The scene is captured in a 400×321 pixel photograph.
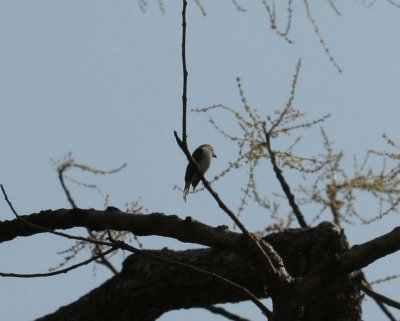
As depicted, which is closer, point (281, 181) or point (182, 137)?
point (182, 137)

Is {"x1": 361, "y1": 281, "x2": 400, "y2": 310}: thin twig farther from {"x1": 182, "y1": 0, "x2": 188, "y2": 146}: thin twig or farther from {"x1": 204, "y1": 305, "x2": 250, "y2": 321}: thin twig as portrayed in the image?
{"x1": 182, "y1": 0, "x2": 188, "y2": 146}: thin twig

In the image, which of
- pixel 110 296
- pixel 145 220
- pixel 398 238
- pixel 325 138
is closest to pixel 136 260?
pixel 110 296

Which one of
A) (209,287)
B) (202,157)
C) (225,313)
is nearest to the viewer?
(209,287)

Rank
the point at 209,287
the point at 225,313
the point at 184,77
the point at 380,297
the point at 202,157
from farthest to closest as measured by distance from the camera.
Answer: the point at 202,157 < the point at 225,313 < the point at 380,297 < the point at 209,287 < the point at 184,77

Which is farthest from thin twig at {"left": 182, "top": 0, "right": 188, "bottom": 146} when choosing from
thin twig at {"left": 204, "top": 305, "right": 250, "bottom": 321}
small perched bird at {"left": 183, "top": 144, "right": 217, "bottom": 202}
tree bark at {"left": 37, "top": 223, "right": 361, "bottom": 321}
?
small perched bird at {"left": 183, "top": 144, "right": 217, "bottom": 202}

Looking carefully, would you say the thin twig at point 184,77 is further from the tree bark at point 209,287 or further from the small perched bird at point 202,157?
the small perched bird at point 202,157

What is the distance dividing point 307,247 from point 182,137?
1.46 meters

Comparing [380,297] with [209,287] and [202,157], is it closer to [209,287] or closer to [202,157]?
[209,287]

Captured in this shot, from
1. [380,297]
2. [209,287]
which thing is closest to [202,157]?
[380,297]

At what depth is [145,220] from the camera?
3.21 meters

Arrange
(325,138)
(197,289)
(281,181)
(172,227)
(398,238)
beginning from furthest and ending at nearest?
(325,138), (281,181), (197,289), (172,227), (398,238)

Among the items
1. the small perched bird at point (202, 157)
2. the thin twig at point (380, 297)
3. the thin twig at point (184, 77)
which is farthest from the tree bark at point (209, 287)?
the small perched bird at point (202, 157)

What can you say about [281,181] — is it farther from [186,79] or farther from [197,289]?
[186,79]

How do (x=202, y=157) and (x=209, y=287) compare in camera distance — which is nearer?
(x=209, y=287)
